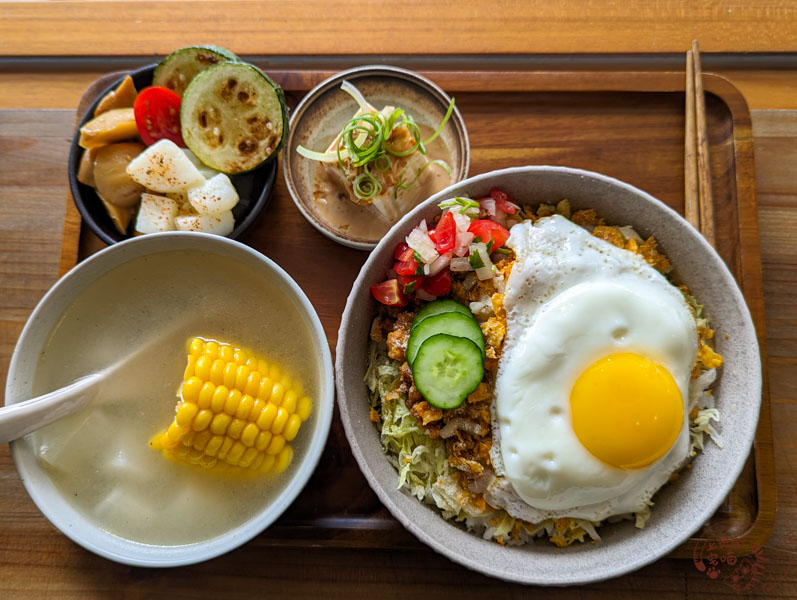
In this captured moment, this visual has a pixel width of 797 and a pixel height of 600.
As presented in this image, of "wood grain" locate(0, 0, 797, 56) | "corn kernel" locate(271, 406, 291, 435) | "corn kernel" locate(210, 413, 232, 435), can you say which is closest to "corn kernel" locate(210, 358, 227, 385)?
"corn kernel" locate(210, 413, 232, 435)

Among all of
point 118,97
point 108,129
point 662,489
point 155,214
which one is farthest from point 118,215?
point 662,489

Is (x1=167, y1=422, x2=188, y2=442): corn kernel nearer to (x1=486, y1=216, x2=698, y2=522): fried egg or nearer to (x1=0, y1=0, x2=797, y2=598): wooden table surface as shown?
(x1=0, y1=0, x2=797, y2=598): wooden table surface

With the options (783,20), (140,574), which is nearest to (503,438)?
(140,574)

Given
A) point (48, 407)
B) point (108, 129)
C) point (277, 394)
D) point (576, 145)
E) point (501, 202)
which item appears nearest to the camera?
point (48, 407)

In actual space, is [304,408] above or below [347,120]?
below

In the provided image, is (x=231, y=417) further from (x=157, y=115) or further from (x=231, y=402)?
(x=157, y=115)
